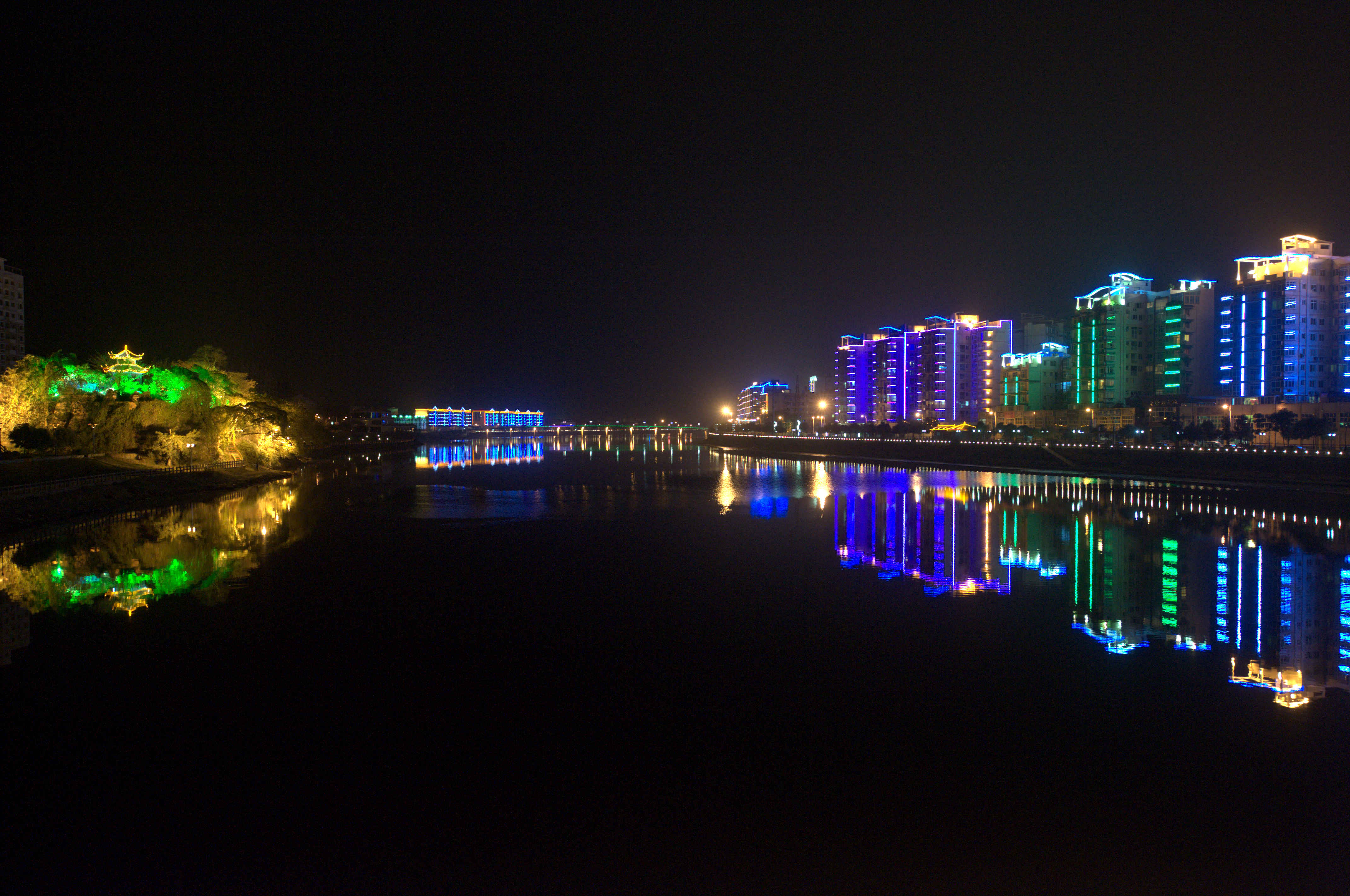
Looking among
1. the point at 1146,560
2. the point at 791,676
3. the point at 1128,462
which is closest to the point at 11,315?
the point at 1128,462

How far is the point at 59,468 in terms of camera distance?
30266 mm

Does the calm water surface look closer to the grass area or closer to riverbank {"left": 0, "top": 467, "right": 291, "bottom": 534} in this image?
riverbank {"left": 0, "top": 467, "right": 291, "bottom": 534}

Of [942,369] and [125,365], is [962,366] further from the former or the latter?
[125,365]

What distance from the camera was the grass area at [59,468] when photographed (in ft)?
87.5

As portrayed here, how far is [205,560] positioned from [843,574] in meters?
12.3

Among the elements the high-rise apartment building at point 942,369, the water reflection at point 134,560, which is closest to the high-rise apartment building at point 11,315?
the water reflection at point 134,560

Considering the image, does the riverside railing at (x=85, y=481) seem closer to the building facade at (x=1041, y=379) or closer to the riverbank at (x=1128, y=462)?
the riverbank at (x=1128, y=462)

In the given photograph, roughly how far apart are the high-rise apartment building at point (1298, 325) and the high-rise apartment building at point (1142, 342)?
7.01m

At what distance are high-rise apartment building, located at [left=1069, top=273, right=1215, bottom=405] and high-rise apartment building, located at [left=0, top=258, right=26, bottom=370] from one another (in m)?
108

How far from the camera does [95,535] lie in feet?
66.4

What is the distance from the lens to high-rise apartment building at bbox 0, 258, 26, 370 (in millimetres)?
83750

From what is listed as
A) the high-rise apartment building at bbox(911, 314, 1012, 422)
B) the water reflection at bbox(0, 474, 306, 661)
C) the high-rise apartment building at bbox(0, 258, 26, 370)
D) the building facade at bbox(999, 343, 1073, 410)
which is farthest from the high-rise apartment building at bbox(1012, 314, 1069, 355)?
the high-rise apartment building at bbox(0, 258, 26, 370)

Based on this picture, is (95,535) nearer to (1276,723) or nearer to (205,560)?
(205,560)

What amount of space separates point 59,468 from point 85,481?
3.70 metres
